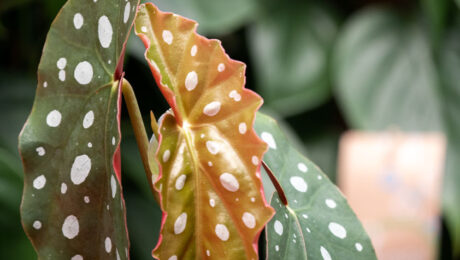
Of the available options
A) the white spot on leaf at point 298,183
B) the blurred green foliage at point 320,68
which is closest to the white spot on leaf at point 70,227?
the white spot on leaf at point 298,183

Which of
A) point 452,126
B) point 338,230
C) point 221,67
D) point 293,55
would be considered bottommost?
point 452,126

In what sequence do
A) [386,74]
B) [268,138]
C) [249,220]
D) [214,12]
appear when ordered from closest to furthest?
[249,220], [268,138], [214,12], [386,74]

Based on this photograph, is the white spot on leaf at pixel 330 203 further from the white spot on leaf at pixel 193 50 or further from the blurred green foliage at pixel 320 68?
the blurred green foliage at pixel 320 68

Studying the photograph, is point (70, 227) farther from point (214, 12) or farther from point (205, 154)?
point (214, 12)

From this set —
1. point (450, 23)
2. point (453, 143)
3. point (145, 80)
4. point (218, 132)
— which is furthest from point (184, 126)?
point (450, 23)

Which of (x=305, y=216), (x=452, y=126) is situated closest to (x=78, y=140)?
(x=305, y=216)

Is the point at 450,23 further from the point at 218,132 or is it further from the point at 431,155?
the point at 218,132

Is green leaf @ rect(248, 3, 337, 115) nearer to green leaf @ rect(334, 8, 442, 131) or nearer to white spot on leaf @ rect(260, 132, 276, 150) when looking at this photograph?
green leaf @ rect(334, 8, 442, 131)
